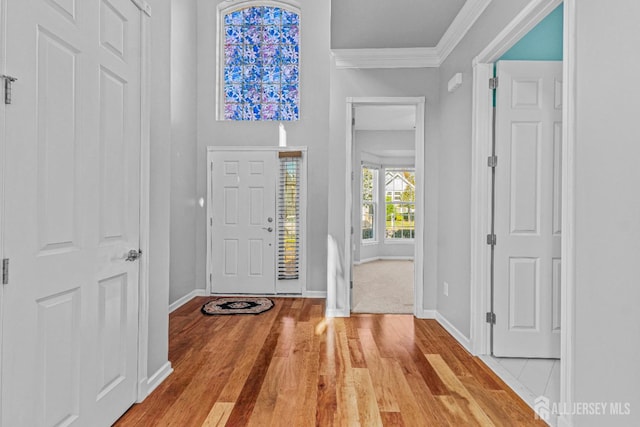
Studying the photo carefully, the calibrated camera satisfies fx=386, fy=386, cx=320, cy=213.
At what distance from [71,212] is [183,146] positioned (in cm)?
325

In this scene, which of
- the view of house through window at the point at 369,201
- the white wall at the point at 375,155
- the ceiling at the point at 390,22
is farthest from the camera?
the view of house through window at the point at 369,201

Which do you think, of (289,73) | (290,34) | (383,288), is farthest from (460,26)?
(383,288)

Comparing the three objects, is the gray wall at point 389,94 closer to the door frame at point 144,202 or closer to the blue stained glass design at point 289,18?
the blue stained glass design at point 289,18

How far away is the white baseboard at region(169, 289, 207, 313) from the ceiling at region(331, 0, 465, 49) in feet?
11.2

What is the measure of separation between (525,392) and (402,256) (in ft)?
22.3

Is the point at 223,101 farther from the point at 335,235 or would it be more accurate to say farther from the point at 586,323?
the point at 586,323

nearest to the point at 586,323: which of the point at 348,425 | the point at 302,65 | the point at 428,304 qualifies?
the point at 348,425

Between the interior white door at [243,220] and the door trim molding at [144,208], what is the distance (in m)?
2.88

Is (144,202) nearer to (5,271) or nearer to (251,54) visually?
(5,271)

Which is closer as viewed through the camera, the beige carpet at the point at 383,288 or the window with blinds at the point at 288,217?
the beige carpet at the point at 383,288

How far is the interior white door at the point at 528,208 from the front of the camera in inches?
116

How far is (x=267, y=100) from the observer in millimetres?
5469

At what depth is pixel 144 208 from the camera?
2.35 meters

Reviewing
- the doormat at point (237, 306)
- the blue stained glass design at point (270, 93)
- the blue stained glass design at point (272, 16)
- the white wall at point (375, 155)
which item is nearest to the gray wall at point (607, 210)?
the doormat at point (237, 306)
